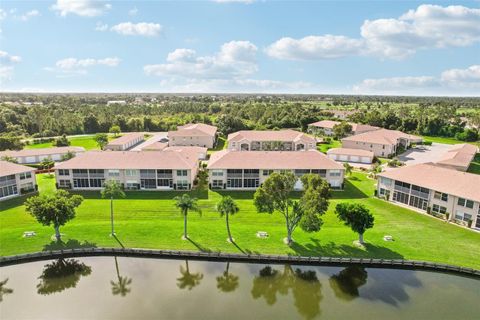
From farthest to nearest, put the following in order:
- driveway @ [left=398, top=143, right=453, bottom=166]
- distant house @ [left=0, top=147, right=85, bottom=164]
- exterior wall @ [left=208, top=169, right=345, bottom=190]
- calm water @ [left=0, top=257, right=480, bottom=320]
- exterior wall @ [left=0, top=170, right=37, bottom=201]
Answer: driveway @ [left=398, top=143, right=453, bottom=166] → distant house @ [left=0, top=147, right=85, bottom=164] → exterior wall @ [left=208, top=169, right=345, bottom=190] → exterior wall @ [left=0, top=170, right=37, bottom=201] → calm water @ [left=0, top=257, right=480, bottom=320]

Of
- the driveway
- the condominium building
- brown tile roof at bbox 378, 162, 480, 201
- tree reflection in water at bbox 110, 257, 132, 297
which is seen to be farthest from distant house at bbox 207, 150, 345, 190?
the driveway

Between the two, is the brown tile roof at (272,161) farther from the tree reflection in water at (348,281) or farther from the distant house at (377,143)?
the distant house at (377,143)

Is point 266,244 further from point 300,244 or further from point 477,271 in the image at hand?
point 477,271

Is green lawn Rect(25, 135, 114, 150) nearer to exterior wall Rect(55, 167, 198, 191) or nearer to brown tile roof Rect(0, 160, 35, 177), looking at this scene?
exterior wall Rect(55, 167, 198, 191)

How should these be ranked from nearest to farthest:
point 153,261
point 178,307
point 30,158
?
point 178,307 < point 153,261 < point 30,158

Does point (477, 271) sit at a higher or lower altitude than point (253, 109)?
lower

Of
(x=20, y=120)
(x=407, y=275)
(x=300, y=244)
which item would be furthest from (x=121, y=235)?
(x=20, y=120)

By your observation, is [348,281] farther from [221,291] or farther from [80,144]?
[80,144]
